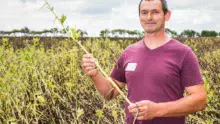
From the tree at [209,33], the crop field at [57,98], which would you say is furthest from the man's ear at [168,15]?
the tree at [209,33]

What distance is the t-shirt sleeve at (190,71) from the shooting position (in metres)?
1.85

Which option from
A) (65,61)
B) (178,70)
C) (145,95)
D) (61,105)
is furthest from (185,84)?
(65,61)

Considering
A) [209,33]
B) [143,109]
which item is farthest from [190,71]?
[209,33]

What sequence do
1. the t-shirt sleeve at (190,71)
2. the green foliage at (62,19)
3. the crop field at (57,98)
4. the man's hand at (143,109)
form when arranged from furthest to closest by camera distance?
the crop field at (57,98) → the t-shirt sleeve at (190,71) → the green foliage at (62,19) → the man's hand at (143,109)

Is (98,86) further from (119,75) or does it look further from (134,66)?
(134,66)

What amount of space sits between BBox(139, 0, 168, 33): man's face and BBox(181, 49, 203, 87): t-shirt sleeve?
213 mm

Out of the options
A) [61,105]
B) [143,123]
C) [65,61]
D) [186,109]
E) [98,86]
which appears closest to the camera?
[186,109]

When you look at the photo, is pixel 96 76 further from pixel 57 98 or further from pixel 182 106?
pixel 57 98

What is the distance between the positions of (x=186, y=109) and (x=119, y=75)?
58 cm

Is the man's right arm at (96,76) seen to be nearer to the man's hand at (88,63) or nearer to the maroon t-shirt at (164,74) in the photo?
the man's hand at (88,63)

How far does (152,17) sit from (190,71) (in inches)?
13.5

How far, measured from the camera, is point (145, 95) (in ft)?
6.23

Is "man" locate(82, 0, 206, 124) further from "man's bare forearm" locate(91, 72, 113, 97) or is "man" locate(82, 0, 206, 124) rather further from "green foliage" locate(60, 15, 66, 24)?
"green foliage" locate(60, 15, 66, 24)

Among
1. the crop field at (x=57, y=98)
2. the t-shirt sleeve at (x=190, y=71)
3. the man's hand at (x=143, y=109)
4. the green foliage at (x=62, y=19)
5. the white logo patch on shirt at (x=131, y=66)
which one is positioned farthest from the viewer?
the crop field at (x=57, y=98)
